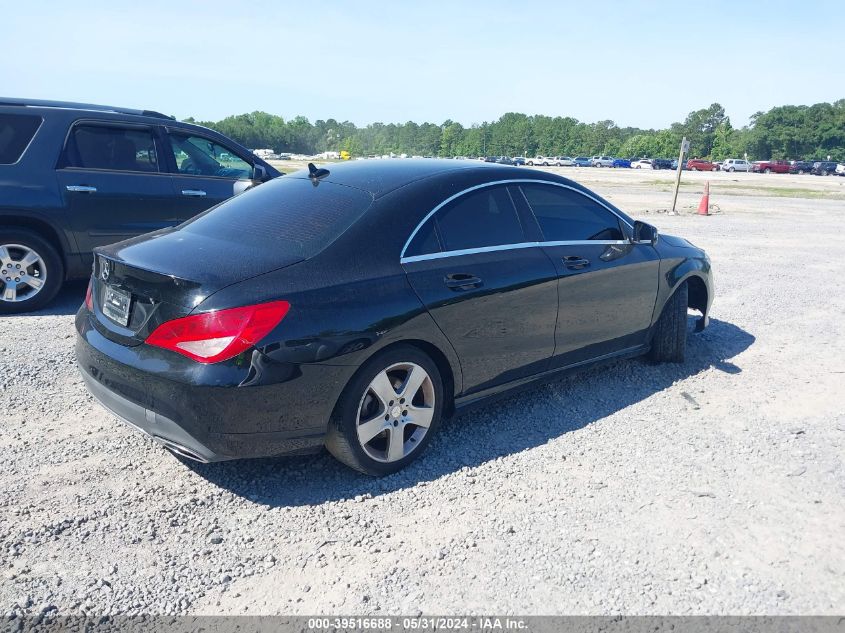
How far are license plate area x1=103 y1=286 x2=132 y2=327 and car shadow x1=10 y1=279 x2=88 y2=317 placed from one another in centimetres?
334

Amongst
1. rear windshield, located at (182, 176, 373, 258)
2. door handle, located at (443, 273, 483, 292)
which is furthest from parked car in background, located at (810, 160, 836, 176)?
rear windshield, located at (182, 176, 373, 258)

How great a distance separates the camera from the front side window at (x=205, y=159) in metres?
7.14

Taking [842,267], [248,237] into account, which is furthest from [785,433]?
[842,267]

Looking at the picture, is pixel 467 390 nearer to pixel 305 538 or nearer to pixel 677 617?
pixel 305 538

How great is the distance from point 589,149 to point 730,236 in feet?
444

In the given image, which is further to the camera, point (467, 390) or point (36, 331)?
point (36, 331)

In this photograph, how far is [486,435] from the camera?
13.9 ft

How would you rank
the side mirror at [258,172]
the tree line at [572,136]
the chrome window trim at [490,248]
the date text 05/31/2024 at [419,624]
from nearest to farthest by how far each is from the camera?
1. the date text 05/31/2024 at [419,624]
2. the chrome window trim at [490,248]
3. the side mirror at [258,172]
4. the tree line at [572,136]

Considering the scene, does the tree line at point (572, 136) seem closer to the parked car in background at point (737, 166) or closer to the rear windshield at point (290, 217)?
the parked car in background at point (737, 166)

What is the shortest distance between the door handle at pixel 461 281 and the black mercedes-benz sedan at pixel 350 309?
0.01 m

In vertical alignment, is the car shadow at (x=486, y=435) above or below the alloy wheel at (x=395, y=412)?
below

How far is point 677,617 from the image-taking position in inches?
105

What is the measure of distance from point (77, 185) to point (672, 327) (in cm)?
549

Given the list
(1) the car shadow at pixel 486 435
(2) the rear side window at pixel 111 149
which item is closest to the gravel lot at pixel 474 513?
(1) the car shadow at pixel 486 435
